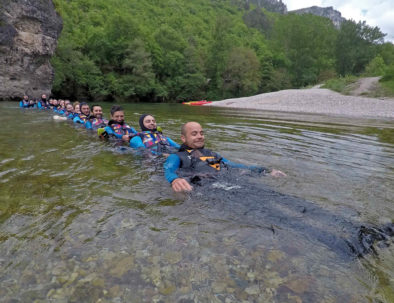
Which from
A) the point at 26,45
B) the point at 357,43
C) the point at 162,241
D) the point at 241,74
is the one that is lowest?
the point at 162,241

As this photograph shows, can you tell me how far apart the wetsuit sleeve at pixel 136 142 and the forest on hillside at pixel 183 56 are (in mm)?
31556

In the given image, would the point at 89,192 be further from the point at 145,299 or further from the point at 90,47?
the point at 90,47

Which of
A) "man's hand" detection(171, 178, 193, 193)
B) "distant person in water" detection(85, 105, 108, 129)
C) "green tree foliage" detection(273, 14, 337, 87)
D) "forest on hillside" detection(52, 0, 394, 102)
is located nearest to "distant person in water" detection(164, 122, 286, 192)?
"man's hand" detection(171, 178, 193, 193)

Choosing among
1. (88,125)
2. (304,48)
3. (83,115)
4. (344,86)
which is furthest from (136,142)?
(304,48)

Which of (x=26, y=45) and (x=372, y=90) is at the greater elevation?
(x=26, y=45)

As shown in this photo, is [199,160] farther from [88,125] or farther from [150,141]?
[88,125]

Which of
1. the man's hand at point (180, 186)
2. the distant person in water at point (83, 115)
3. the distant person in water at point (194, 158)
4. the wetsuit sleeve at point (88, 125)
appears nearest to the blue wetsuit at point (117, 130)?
the wetsuit sleeve at point (88, 125)

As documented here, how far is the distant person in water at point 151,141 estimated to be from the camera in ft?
20.2

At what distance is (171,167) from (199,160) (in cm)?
49

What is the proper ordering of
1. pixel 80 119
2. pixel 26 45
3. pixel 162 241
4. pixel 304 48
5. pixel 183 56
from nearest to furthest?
pixel 162 241 → pixel 80 119 → pixel 26 45 → pixel 183 56 → pixel 304 48

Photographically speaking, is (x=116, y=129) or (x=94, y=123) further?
(x=94, y=123)

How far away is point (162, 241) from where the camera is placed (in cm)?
248

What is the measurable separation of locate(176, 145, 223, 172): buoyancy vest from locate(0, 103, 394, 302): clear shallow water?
523mm

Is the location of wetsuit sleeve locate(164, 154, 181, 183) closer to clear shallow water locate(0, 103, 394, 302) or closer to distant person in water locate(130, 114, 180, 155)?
clear shallow water locate(0, 103, 394, 302)
